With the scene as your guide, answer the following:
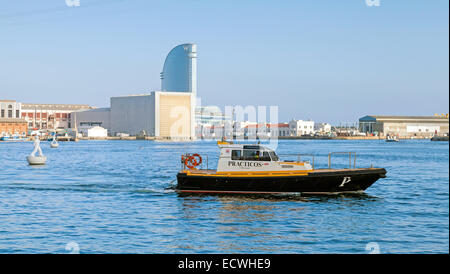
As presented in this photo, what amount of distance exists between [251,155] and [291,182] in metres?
2.67

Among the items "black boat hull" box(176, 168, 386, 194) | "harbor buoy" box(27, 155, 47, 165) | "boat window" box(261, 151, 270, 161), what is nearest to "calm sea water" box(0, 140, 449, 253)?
"black boat hull" box(176, 168, 386, 194)

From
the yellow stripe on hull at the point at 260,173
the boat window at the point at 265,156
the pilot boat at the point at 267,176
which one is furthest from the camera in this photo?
the boat window at the point at 265,156

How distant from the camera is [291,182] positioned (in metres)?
27.7

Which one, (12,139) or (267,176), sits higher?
(267,176)

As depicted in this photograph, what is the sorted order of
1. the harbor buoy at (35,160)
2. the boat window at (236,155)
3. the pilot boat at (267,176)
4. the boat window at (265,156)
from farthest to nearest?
the harbor buoy at (35,160) → the boat window at (236,155) → the boat window at (265,156) → the pilot boat at (267,176)

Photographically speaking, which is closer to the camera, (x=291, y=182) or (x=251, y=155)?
(x=291, y=182)

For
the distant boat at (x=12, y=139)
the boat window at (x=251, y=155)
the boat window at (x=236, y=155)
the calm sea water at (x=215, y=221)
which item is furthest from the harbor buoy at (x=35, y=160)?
the distant boat at (x=12, y=139)

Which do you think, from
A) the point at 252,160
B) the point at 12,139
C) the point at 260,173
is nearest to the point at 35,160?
the point at 252,160

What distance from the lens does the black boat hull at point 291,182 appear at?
2778 centimetres

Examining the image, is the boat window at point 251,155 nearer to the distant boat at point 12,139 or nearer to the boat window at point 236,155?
the boat window at point 236,155

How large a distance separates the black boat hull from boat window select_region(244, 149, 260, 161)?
1066mm

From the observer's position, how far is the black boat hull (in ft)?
91.1

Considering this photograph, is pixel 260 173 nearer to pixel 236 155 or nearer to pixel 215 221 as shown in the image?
pixel 236 155
